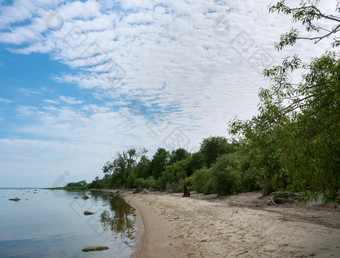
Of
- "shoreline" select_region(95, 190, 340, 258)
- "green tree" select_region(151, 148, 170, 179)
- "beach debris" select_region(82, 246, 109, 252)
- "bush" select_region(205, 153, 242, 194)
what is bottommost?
"beach debris" select_region(82, 246, 109, 252)

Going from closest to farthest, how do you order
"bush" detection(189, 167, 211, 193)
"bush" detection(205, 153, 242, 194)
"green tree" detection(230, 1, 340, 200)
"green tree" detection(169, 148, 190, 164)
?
"green tree" detection(230, 1, 340, 200), "bush" detection(205, 153, 242, 194), "bush" detection(189, 167, 211, 193), "green tree" detection(169, 148, 190, 164)

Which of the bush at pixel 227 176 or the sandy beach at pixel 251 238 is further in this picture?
the bush at pixel 227 176

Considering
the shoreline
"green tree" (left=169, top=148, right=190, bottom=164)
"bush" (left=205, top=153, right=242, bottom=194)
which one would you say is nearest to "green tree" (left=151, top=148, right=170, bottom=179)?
"green tree" (left=169, top=148, right=190, bottom=164)

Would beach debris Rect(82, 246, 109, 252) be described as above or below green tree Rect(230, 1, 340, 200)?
below

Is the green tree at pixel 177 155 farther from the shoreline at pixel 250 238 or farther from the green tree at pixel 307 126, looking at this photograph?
the green tree at pixel 307 126

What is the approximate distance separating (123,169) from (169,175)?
36.9m

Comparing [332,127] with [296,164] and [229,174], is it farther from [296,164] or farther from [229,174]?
[229,174]

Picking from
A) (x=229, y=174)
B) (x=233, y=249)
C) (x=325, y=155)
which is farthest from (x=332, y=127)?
(x=229, y=174)

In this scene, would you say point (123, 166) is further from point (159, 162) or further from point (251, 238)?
point (251, 238)

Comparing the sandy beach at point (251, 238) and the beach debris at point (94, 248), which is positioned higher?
the sandy beach at point (251, 238)

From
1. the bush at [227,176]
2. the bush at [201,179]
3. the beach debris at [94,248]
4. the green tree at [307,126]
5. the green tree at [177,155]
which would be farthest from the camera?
the green tree at [177,155]

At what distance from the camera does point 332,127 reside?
5.20 m

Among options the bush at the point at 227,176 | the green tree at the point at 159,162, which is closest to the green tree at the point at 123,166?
the green tree at the point at 159,162

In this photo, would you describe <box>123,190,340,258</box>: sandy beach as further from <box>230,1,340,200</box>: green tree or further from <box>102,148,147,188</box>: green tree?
<box>102,148,147,188</box>: green tree
